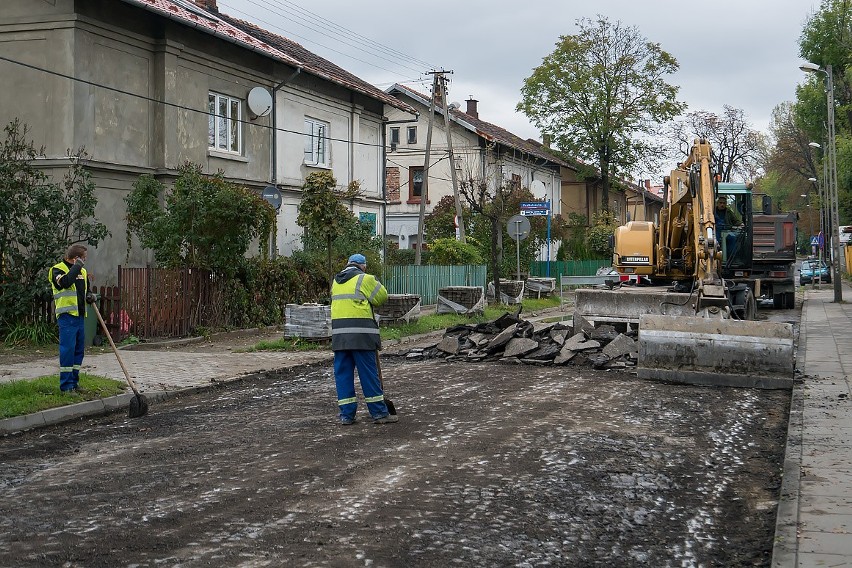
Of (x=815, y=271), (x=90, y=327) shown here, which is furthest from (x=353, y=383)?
(x=815, y=271)

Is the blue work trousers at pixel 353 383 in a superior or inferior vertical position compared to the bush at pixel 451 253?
inferior

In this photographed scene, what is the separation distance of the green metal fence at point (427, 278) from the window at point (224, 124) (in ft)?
19.0

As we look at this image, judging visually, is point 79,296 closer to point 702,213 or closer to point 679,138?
point 702,213

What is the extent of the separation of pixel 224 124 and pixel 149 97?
3004 mm

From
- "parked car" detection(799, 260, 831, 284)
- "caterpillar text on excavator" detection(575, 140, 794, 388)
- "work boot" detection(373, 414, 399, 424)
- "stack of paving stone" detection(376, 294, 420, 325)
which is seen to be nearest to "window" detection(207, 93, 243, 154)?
"stack of paving stone" detection(376, 294, 420, 325)

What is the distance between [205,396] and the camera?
1187 cm

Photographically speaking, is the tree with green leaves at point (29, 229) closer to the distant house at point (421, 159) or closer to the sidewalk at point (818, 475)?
the sidewalk at point (818, 475)

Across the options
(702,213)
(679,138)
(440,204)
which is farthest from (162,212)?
(679,138)

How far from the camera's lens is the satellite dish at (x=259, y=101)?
2378 centimetres

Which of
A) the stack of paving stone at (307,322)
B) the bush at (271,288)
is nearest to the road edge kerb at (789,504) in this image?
the stack of paving stone at (307,322)

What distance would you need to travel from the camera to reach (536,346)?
14.9m

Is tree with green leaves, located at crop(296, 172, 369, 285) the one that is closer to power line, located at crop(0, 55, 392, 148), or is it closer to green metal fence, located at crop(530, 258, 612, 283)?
power line, located at crop(0, 55, 392, 148)

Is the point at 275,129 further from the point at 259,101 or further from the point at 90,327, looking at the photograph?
the point at 90,327

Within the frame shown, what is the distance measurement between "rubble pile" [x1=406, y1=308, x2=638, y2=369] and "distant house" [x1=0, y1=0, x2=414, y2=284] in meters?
7.94
